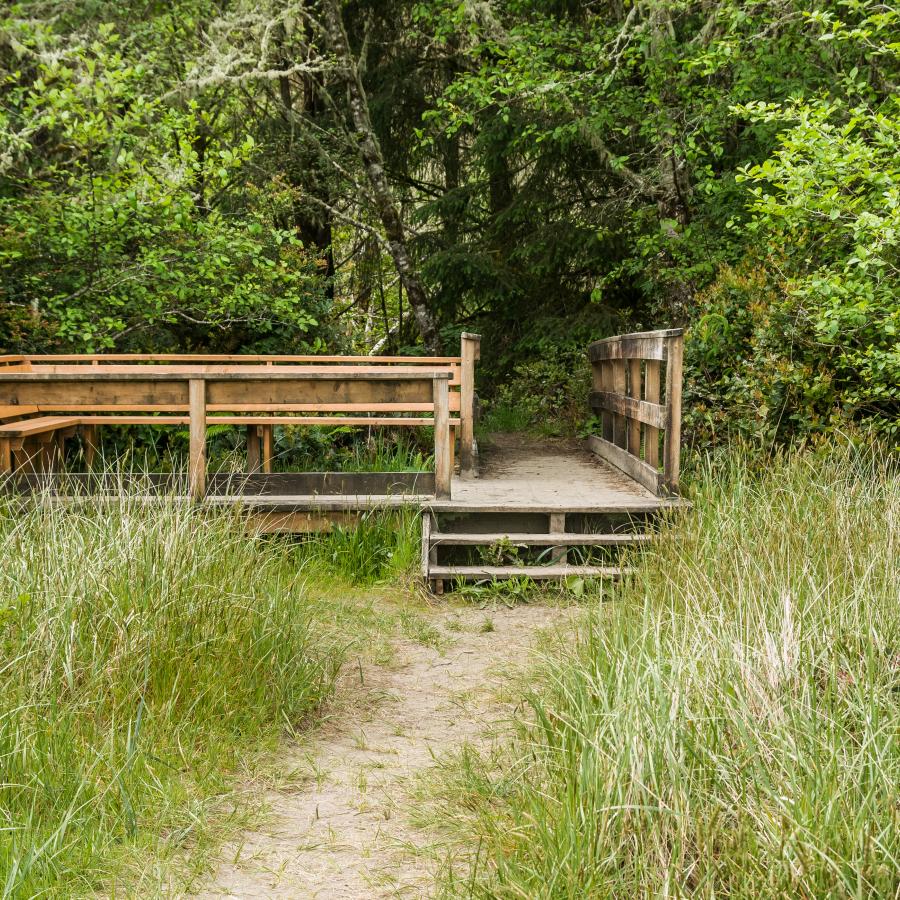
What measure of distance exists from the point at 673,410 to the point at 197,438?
330 cm

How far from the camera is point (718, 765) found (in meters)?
2.75

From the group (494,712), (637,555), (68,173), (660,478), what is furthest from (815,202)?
(68,173)

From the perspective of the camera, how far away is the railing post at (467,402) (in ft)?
29.6

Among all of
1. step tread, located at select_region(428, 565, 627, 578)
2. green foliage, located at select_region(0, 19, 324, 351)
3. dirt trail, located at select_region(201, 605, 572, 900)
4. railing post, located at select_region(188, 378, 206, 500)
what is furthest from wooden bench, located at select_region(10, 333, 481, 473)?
dirt trail, located at select_region(201, 605, 572, 900)

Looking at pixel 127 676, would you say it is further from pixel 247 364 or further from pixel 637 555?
pixel 247 364

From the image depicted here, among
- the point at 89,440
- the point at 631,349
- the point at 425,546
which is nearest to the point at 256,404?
the point at 425,546

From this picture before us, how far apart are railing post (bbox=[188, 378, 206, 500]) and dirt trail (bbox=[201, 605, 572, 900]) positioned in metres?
1.97

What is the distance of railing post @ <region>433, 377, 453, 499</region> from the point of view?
22.7ft

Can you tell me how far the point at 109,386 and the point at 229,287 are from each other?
4197mm

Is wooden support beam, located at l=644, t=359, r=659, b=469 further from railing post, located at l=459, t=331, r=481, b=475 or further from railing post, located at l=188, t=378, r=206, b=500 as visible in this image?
railing post, located at l=188, t=378, r=206, b=500

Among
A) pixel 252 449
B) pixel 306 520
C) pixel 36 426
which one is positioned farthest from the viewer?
pixel 252 449

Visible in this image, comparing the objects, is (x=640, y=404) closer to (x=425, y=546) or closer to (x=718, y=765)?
(x=425, y=546)

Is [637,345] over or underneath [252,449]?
over

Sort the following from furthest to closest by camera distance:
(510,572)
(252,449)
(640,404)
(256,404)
Result: (252,449), (640,404), (256,404), (510,572)
